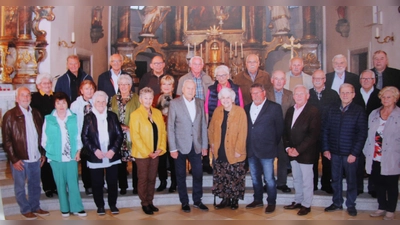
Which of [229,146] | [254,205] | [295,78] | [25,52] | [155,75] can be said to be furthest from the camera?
[25,52]

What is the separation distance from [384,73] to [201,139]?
2.15 meters

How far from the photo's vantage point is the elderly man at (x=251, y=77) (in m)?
4.65

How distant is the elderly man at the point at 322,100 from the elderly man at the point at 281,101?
25cm

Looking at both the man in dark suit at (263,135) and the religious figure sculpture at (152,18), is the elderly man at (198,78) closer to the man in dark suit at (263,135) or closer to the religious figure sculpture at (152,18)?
the man in dark suit at (263,135)

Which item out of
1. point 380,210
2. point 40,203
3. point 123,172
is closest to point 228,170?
point 123,172

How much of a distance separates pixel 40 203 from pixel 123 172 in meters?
0.90

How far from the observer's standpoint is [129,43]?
24.7 feet

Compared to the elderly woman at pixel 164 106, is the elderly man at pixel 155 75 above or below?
above

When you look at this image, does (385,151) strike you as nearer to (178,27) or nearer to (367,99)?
(367,99)

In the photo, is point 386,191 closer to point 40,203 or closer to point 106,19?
point 40,203

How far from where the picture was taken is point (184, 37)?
7898 mm

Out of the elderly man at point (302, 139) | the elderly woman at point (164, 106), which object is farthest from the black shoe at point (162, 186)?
the elderly man at point (302, 139)

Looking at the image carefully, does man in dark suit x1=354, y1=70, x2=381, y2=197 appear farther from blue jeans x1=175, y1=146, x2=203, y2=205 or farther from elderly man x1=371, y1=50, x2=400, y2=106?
blue jeans x1=175, y1=146, x2=203, y2=205

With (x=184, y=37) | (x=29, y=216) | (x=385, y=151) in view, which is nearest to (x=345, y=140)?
(x=385, y=151)
